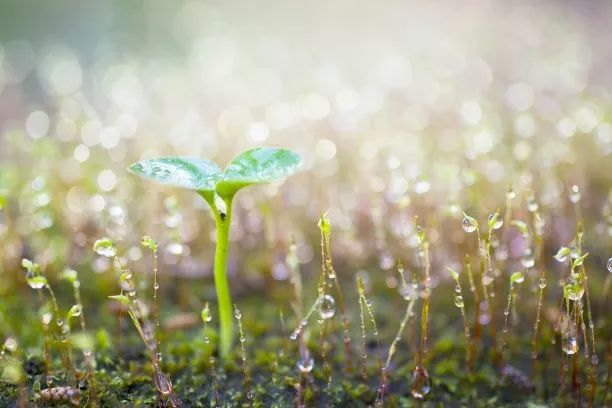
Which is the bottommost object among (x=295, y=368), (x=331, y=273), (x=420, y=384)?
(x=295, y=368)

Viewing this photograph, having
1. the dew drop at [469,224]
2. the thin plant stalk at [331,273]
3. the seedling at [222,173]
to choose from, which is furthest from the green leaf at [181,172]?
the dew drop at [469,224]

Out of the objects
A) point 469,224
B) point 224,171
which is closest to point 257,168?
point 224,171

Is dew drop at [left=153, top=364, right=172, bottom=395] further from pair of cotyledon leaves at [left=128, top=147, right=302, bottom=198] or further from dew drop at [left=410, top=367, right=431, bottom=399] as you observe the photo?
dew drop at [left=410, top=367, right=431, bottom=399]

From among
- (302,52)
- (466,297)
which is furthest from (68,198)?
(302,52)

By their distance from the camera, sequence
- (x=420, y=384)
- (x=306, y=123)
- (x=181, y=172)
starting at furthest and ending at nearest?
(x=306, y=123)
(x=420, y=384)
(x=181, y=172)

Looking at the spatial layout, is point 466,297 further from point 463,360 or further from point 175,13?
point 175,13

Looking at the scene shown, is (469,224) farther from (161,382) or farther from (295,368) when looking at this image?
(161,382)

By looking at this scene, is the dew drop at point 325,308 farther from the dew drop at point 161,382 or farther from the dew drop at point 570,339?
the dew drop at point 570,339
